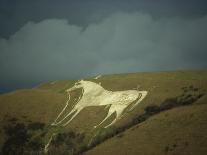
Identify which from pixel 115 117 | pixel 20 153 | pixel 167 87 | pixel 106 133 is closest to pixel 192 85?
pixel 167 87

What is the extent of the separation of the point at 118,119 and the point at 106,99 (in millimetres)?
13980

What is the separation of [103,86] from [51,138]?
26.3m

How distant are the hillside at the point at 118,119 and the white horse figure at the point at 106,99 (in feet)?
1.48

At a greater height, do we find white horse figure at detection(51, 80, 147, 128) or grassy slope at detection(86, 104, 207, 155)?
white horse figure at detection(51, 80, 147, 128)

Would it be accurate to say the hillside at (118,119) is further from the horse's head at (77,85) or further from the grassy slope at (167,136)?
the horse's head at (77,85)

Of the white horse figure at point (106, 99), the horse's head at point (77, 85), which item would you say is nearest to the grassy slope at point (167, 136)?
the white horse figure at point (106, 99)

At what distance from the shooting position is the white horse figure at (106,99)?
283 ft

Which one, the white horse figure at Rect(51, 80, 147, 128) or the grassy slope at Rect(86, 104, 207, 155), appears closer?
the grassy slope at Rect(86, 104, 207, 155)

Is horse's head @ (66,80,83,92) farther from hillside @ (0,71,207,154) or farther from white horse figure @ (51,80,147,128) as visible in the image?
white horse figure @ (51,80,147,128)

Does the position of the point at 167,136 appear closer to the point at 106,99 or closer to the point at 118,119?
the point at 118,119

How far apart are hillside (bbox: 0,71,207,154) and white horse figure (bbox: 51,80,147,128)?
452 mm

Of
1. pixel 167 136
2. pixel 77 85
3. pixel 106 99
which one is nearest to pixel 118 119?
pixel 106 99

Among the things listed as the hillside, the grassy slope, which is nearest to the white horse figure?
the hillside

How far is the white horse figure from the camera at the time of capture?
86.2 m
